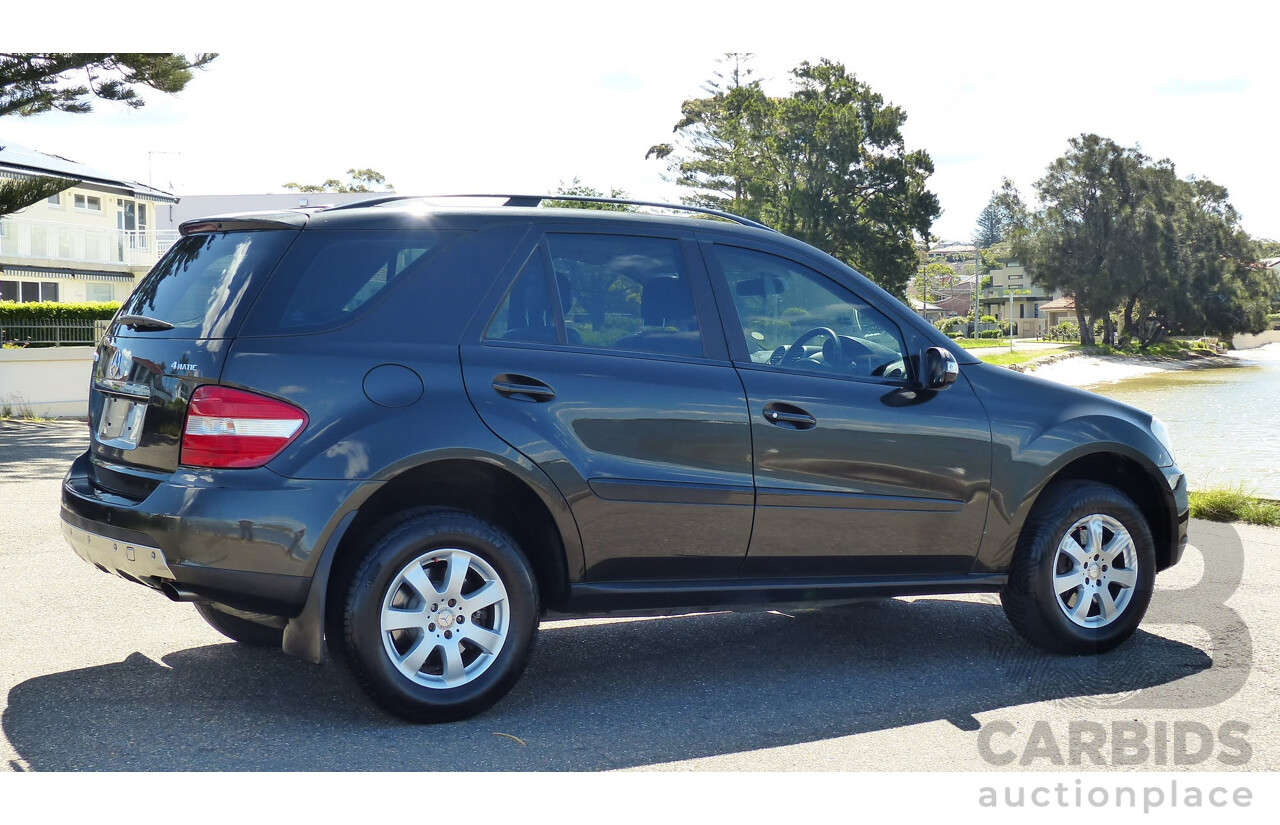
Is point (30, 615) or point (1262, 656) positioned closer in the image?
point (1262, 656)

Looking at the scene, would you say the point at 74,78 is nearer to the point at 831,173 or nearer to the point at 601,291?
the point at 601,291

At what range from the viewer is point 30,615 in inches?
233

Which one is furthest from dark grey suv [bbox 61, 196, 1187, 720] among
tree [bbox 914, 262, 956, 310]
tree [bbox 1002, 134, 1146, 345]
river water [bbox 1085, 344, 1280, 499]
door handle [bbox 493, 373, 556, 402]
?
tree [bbox 914, 262, 956, 310]

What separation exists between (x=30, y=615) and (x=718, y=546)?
349cm

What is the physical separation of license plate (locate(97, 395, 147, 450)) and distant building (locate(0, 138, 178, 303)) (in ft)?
116

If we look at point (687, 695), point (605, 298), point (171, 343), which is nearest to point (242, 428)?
point (171, 343)

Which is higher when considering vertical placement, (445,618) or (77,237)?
(77,237)

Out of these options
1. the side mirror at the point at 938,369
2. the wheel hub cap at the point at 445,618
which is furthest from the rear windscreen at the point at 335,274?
the side mirror at the point at 938,369

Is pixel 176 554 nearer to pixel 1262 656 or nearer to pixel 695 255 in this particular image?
pixel 695 255

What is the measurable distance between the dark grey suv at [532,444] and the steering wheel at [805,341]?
1 cm

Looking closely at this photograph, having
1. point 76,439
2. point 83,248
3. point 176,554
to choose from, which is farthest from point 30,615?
point 83,248

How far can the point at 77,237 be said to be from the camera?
4238cm

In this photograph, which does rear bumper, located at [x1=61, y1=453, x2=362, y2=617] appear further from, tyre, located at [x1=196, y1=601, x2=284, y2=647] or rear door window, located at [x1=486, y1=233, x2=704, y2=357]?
tyre, located at [x1=196, y1=601, x2=284, y2=647]

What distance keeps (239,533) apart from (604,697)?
5.30ft
